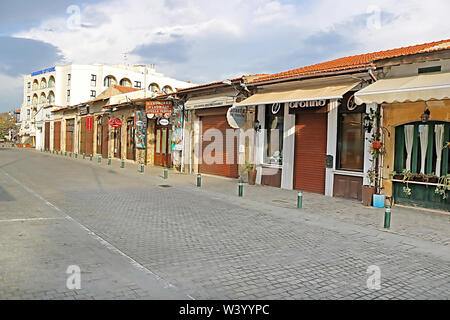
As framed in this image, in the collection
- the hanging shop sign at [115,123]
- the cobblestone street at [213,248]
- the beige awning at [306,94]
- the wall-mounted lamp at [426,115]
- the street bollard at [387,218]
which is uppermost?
the beige awning at [306,94]

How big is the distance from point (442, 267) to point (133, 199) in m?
8.49

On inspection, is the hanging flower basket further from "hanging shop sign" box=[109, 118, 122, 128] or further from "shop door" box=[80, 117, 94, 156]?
"shop door" box=[80, 117, 94, 156]

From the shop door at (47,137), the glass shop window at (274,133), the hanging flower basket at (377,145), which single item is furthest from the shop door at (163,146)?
the shop door at (47,137)

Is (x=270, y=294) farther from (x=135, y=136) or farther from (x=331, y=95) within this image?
(x=135, y=136)

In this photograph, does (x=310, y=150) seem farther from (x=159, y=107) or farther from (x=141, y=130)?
(x=141, y=130)

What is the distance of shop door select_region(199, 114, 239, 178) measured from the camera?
58.4 feet

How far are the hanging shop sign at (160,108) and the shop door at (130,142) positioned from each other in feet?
17.7

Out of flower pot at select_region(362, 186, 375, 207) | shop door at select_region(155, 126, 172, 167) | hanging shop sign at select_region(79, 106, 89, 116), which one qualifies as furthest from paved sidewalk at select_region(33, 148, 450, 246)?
hanging shop sign at select_region(79, 106, 89, 116)

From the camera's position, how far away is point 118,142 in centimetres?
3000

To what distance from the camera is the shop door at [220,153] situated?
1780cm

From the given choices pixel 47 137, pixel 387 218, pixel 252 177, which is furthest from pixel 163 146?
pixel 47 137

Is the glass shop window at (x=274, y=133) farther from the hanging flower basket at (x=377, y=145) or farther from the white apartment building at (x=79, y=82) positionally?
the white apartment building at (x=79, y=82)

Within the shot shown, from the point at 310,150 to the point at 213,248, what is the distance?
27.6 feet

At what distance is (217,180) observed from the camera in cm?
1752
